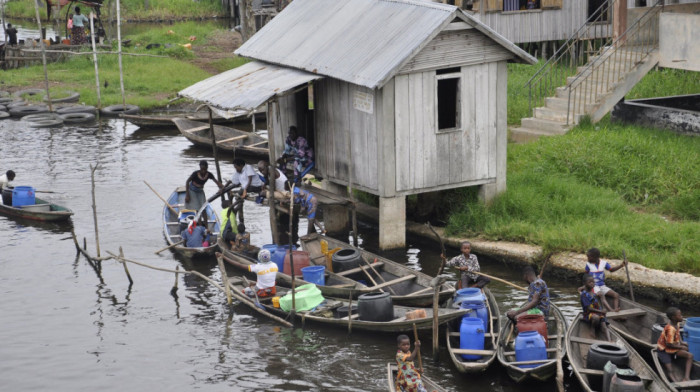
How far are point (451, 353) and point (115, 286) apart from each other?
7270 millimetres

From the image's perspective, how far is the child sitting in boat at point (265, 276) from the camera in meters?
15.3

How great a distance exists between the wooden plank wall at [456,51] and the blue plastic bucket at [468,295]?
14.7ft

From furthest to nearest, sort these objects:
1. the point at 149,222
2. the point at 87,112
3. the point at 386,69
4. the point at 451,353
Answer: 1. the point at 87,112
2. the point at 149,222
3. the point at 386,69
4. the point at 451,353

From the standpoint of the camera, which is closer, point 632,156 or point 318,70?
point 318,70

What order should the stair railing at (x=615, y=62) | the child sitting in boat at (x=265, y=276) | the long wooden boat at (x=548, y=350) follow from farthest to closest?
the stair railing at (x=615, y=62), the child sitting in boat at (x=265, y=276), the long wooden boat at (x=548, y=350)

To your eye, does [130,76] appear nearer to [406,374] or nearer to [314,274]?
[314,274]

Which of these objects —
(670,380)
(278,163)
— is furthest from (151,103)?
(670,380)

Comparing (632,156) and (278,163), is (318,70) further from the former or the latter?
(632,156)

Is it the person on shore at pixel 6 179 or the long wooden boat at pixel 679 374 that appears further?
the person on shore at pixel 6 179

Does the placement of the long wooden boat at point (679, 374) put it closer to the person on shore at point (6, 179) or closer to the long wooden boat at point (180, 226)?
the long wooden boat at point (180, 226)

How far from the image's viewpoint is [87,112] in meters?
32.0

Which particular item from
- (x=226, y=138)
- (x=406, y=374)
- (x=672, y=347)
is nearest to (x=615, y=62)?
(x=226, y=138)

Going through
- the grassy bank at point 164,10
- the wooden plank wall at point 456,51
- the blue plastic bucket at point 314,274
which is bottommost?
the blue plastic bucket at point 314,274

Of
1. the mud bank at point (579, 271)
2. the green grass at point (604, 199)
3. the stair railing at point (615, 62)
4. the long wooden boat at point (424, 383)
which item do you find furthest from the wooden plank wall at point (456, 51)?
the long wooden boat at point (424, 383)
